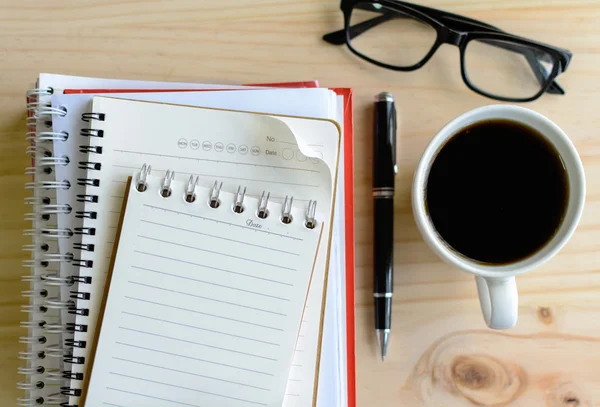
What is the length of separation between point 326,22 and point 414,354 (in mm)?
350

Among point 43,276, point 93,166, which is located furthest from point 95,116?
point 43,276

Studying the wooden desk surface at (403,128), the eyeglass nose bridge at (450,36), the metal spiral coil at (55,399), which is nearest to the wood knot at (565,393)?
the wooden desk surface at (403,128)

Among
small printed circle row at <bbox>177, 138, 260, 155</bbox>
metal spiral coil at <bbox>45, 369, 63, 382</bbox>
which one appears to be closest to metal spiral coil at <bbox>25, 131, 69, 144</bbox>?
small printed circle row at <bbox>177, 138, 260, 155</bbox>

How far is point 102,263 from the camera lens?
49 centimetres

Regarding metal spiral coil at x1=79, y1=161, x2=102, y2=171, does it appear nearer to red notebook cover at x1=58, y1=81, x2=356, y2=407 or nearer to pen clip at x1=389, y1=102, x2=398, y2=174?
red notebook cover at x1=58, y1=81, x2=356, y2=407

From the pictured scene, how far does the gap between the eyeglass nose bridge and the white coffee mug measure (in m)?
0.12

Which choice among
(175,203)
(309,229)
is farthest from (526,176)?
(175,203)

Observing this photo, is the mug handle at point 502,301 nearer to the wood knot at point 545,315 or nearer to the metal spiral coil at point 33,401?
the wood knot at point 545,315

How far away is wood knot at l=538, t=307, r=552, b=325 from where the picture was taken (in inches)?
21.4

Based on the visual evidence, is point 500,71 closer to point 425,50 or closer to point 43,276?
point 425,50

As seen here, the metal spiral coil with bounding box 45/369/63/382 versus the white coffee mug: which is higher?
the white coffee mug

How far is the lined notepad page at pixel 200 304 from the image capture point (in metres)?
0.48

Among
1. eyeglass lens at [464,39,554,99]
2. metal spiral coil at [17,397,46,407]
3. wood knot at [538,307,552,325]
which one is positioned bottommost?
metal spiral coil at [17,397,46,407]

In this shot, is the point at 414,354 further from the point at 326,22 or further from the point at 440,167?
the point at 326,22
